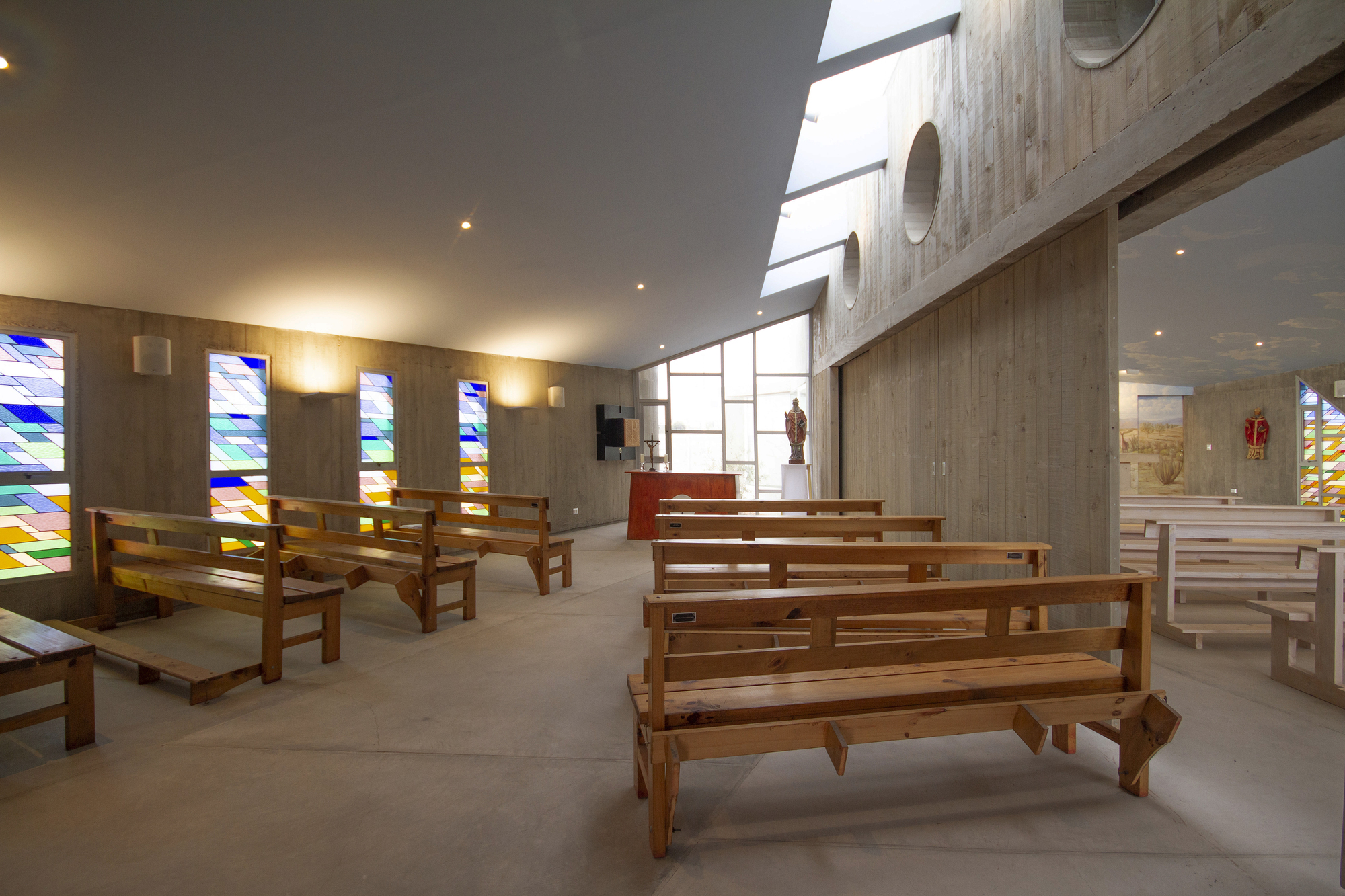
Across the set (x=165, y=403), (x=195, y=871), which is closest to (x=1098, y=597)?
(x=195, y=871)

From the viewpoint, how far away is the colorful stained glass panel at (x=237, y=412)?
5507 millimetres

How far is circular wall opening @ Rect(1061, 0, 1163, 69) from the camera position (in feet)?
9.63

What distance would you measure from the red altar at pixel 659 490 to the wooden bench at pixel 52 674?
18.2 ft

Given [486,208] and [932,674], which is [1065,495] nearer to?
[932,674]

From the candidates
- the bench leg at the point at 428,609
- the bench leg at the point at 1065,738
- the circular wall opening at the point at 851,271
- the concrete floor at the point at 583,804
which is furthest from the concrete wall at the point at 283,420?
the bench leg at the point at 1065,738

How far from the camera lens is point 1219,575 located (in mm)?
3990

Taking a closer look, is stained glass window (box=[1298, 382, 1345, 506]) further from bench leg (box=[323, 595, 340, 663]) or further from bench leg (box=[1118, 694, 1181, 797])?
bench leg (box=[323, 595, 340, 663])

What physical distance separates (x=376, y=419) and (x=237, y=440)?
149 centimetres

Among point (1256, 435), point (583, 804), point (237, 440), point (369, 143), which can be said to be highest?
point (369, 143)

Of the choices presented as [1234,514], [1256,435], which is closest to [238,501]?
[1234,514]

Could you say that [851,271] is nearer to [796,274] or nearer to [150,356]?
[796,274]

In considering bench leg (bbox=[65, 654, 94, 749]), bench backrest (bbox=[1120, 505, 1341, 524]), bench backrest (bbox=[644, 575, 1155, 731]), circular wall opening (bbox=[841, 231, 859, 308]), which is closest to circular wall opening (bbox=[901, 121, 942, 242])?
circular wall opening (bbox=[841, 231, 859, 308])

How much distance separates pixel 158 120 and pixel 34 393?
2.65 meters

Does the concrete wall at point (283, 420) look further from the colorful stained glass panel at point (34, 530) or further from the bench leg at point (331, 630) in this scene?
the bench leg at point (331, 630)
